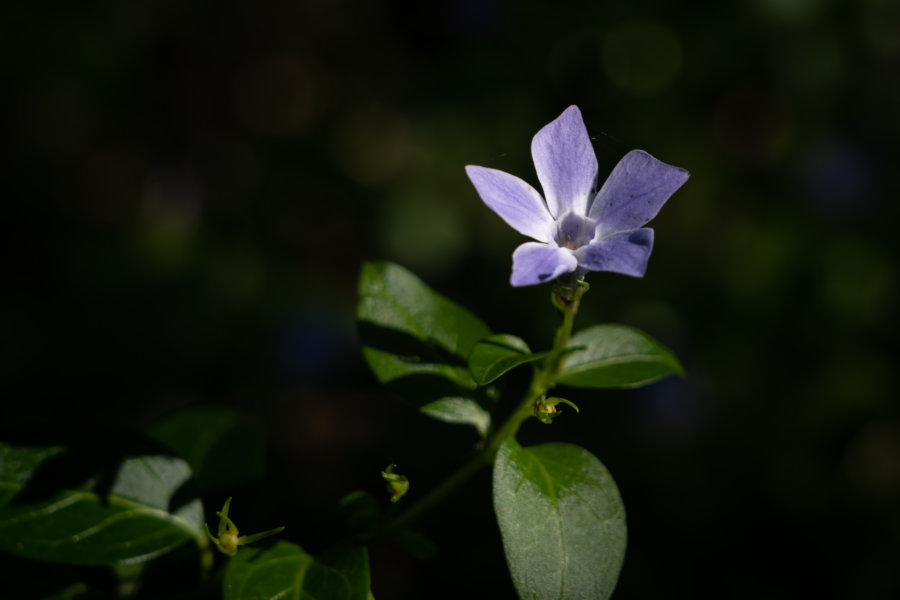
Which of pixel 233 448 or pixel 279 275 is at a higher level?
pixel 233 448

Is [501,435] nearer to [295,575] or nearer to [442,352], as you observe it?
[442,352]

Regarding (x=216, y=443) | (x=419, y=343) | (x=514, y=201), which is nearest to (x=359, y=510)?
(x=419, y=343)

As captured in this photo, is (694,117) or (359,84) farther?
(359,84)

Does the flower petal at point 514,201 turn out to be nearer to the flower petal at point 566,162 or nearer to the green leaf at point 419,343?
the flower petal at point 566,162

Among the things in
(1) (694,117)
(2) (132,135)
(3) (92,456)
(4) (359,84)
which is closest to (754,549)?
(1) (694,117)

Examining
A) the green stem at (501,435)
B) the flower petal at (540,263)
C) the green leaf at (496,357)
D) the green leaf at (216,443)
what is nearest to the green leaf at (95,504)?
the green leaf at (216,443)

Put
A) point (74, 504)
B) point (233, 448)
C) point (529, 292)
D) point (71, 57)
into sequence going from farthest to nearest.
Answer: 1. point (71, 57)
2. point (529, 292)
3. point (233, 448)
4. point (74, 504)

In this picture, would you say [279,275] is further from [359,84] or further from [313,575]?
[313,575]
